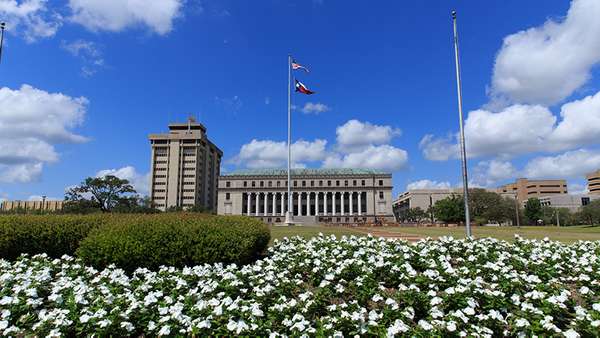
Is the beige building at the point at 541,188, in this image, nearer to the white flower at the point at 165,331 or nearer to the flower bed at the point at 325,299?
the flower bed at the point at 325,299

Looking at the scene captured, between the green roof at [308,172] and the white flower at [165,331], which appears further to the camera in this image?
the green roof at [308,172]

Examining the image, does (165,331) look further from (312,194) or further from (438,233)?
(312,194)

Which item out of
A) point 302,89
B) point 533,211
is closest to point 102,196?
point 302,89

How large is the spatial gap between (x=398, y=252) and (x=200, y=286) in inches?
185

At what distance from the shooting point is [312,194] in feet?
386

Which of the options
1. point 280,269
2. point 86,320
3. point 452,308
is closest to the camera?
point 86,320

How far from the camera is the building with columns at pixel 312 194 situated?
11381 cm

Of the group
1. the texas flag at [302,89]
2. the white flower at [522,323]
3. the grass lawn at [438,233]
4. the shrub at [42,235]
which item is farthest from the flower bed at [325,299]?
the texas flag at [302,89]

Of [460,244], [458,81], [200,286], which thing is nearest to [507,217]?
[458,81]

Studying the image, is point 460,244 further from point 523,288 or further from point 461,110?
point 461,110

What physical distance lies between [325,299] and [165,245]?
14.0ft

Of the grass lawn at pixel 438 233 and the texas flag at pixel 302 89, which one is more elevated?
the texas flag at pixel 302 89

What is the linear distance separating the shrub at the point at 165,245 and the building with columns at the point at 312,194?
104493 millimetres

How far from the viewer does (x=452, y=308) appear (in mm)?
5688
